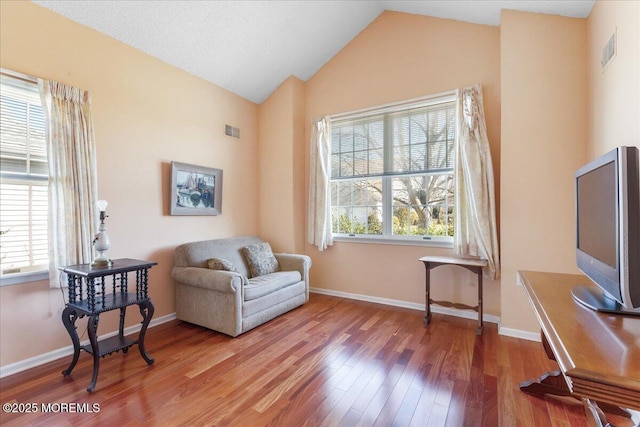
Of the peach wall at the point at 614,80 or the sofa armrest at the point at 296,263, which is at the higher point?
the peach wall at the point at 614,80

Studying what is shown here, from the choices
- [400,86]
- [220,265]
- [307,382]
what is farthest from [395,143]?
[307,382]

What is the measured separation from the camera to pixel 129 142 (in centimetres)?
294

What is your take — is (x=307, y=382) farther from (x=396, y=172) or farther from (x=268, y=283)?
(x=396, y=172)

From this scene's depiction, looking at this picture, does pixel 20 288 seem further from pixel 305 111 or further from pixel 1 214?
pixel 305 111

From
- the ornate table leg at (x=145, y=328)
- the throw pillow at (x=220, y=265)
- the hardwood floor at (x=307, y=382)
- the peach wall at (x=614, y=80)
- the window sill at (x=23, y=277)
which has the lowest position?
the hardwood floor at (x=307, y=382)

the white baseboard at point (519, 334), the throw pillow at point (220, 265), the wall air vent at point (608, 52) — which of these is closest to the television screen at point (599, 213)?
the wall air vent at point (608, 52)

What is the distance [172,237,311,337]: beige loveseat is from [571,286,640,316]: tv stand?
7.95 feet

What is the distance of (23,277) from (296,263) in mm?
2461

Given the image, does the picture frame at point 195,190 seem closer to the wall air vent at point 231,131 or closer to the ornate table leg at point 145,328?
the wall air vent at point 231,131

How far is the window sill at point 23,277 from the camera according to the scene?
2199mm

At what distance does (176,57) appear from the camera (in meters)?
3.24

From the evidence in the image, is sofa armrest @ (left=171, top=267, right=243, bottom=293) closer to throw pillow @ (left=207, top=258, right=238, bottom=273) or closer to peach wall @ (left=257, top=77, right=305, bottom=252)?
throw pillow @ (left=207, top=258, right=238, bottom=273)

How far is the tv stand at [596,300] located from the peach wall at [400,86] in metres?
1.76

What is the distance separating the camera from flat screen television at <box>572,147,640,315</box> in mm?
1121
